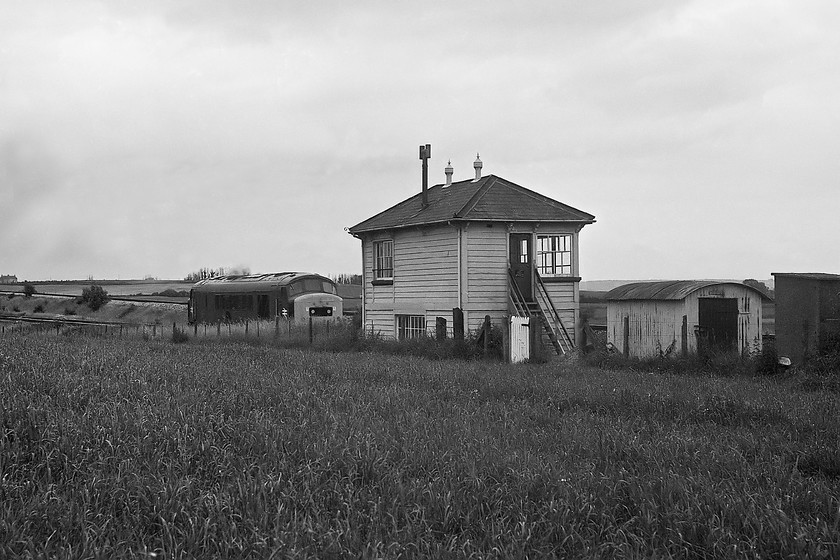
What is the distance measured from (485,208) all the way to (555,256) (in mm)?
2881

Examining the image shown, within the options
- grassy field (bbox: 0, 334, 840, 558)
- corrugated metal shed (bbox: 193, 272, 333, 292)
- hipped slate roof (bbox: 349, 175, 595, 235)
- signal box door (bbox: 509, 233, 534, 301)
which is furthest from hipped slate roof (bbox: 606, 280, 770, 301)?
corrugated metal shed (bbox: 193, 272, 333, 292)

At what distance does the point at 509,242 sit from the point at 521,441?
1717 cm

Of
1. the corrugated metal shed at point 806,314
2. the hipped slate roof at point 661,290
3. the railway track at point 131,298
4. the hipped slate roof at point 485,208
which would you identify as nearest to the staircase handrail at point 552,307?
the hipped slate roof at point 485,208

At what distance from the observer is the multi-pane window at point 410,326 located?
26.5 metres

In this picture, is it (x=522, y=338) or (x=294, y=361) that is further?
(x=522, y=338)

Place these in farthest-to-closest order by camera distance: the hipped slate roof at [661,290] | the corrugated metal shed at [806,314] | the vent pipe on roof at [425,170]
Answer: the vent pipe on roof at [425,170] → the hipped slate roof at [661,290] → the corrugated metal shed at [806,314]

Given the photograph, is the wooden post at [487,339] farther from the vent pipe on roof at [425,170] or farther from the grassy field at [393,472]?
the grassy field at [393,472]

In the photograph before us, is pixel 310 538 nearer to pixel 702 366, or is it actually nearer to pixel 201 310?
pixel 702 366

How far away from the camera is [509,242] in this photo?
2541cm

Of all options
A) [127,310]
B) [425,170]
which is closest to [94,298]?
[127,310]

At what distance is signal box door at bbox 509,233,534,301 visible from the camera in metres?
25.4

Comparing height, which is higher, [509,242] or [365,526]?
[509,242]

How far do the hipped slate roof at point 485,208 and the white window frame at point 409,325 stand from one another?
3.09 metres

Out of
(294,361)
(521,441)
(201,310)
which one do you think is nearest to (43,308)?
(201,310)
